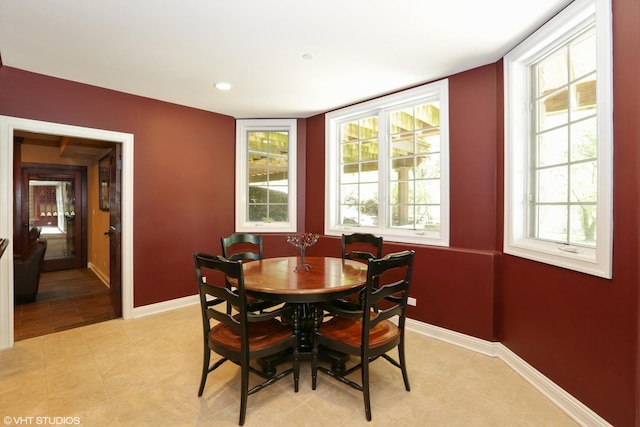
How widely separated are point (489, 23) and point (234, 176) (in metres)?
3.22

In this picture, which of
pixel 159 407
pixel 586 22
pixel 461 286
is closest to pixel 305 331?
pixel 159 407

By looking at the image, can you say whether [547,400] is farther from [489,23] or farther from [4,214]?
[4,214]

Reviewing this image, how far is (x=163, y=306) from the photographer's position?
3.50 meters

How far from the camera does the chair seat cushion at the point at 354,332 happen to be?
182cm

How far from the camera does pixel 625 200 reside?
1.51 meters

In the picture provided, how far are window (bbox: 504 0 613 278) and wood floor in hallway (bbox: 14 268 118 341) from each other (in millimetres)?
4132

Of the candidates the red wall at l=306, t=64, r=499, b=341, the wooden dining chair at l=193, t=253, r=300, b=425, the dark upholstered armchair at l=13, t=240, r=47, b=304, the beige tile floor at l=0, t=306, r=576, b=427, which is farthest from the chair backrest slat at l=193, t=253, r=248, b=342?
the dark upholstered armchair at l=13, t=240, r=47, b=304

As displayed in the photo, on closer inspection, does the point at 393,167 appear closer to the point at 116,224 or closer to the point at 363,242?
the point at 363,242

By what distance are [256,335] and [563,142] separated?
239cm

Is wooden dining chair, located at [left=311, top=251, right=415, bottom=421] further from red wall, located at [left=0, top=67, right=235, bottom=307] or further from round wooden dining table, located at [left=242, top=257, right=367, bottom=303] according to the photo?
red wall, located at [left=0, top=67, right=235, bottom=307]

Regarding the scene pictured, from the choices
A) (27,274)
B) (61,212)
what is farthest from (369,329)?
(61,212)

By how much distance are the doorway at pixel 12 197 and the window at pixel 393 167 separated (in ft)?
7.35

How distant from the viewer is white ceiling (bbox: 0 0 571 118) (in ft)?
6.09

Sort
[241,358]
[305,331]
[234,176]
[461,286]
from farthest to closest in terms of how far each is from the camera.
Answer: [234,176]
[461,286]
[305,331]
[241,358]
